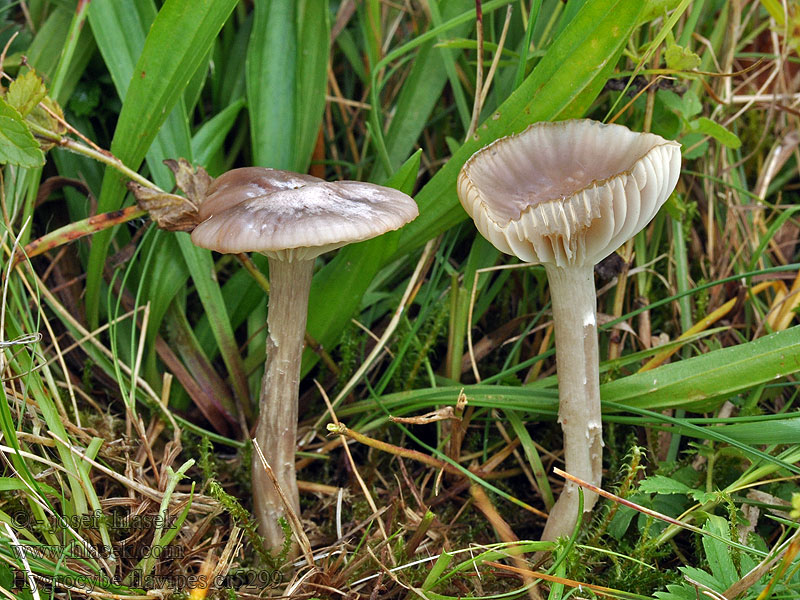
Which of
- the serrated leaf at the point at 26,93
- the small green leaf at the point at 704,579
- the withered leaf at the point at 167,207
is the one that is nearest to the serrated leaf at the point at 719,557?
the small green leaf at the point at 704,579

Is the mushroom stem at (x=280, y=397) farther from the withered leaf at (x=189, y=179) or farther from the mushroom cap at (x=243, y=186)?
the withered leaf at (x=189, y=179)

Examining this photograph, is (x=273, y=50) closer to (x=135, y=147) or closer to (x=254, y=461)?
(x=135, y=147)

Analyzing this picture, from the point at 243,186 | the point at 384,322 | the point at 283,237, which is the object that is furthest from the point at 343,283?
the point at 283,237

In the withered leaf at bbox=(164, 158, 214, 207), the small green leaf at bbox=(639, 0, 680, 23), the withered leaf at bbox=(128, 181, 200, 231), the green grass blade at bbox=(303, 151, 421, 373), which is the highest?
the small green leaf at bbox=(639, 0, 680, 23)

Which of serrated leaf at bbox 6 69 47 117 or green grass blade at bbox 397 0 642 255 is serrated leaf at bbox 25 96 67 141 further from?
green grass blade at bbox 397 0 642 255

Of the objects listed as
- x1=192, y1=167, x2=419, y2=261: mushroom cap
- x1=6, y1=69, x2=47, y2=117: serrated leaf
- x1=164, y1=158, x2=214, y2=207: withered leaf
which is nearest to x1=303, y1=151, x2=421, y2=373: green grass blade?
x1=192, y1=167, x2=419, y2=261: mushroom cap

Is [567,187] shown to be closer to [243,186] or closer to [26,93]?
[243,186]

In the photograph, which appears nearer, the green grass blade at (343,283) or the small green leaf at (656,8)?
the small green leaf at (656,8)
